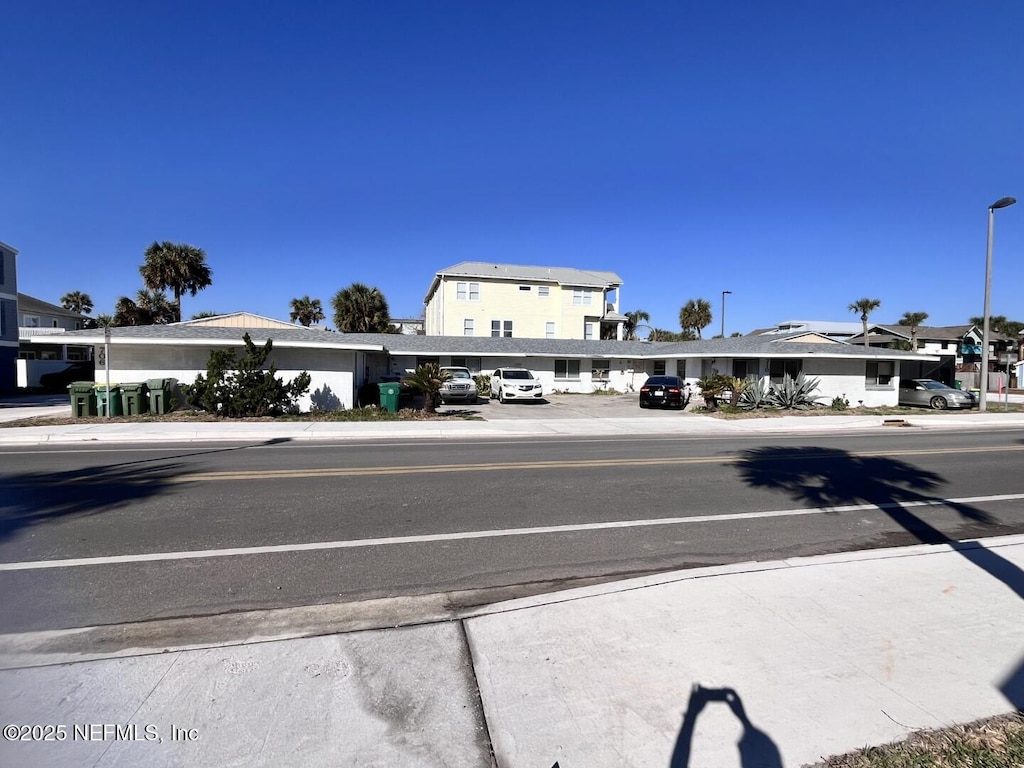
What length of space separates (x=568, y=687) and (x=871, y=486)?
7706 millimetres

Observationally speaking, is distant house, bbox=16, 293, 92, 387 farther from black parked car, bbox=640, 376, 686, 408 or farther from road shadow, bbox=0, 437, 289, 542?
black parked car, bbox=640, 376, 686, 408

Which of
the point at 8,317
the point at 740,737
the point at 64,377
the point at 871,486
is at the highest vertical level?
the point at 8,317

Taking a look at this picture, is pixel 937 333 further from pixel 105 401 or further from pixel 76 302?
pixel 76 302

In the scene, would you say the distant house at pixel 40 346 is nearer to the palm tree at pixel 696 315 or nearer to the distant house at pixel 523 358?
the distant house at pixel 523 358

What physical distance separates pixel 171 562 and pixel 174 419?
14.0 m

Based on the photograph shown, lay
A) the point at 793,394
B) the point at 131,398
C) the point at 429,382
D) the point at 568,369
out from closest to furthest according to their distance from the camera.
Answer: the point at 131,398 → the point at 429,382 → the point at 793,394 → the point at 568,369

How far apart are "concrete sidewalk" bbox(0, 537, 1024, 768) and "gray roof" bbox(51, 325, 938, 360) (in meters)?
17.0

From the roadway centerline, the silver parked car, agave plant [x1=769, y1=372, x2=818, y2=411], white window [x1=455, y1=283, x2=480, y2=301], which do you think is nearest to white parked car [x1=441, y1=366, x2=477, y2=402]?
agave plant [x1=769, y1=372, x2=818, y2=411]

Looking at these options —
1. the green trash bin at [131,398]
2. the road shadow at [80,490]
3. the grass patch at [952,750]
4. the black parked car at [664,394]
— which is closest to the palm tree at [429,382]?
the green trash bin at [131,398]

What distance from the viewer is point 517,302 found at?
131 ft

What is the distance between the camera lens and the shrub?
17609 millimetres

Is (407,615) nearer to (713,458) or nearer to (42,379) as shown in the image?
(713,458)

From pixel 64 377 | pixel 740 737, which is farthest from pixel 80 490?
pixel 64 377

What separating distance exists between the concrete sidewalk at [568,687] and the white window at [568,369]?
2974 centimetres
